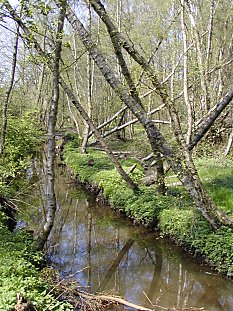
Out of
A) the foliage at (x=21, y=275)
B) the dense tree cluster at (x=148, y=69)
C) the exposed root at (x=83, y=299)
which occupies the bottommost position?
the exposed root at (x=83, y=299)

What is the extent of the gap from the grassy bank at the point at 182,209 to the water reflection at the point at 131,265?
0.36m

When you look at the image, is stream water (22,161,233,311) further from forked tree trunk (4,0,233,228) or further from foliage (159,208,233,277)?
forked tree trunk (4,0,233,228)

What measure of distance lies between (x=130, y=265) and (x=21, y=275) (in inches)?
151

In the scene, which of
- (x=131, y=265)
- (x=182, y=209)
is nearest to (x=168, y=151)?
(x=182, y=209)

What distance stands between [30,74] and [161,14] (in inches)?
728

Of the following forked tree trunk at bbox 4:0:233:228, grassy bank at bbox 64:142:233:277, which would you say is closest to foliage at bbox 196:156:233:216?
grassy bank at bbox 64:142:233:277

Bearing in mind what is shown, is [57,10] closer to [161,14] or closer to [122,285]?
[122,285]

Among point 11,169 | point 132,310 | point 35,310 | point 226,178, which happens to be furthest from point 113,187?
point 35,310

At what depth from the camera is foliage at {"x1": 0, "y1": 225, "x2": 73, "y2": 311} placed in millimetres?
4801

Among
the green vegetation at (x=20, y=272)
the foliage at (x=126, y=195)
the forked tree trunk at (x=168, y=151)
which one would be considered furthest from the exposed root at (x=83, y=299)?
the foliage at (x=126, y=195)

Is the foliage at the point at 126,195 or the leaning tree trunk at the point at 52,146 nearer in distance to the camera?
the leaning tree trunk at the point at 52,146

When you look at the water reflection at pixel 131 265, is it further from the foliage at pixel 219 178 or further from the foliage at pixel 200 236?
the foliage at pixel 219 178

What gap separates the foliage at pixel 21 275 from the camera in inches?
189

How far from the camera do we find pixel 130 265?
885 cm
